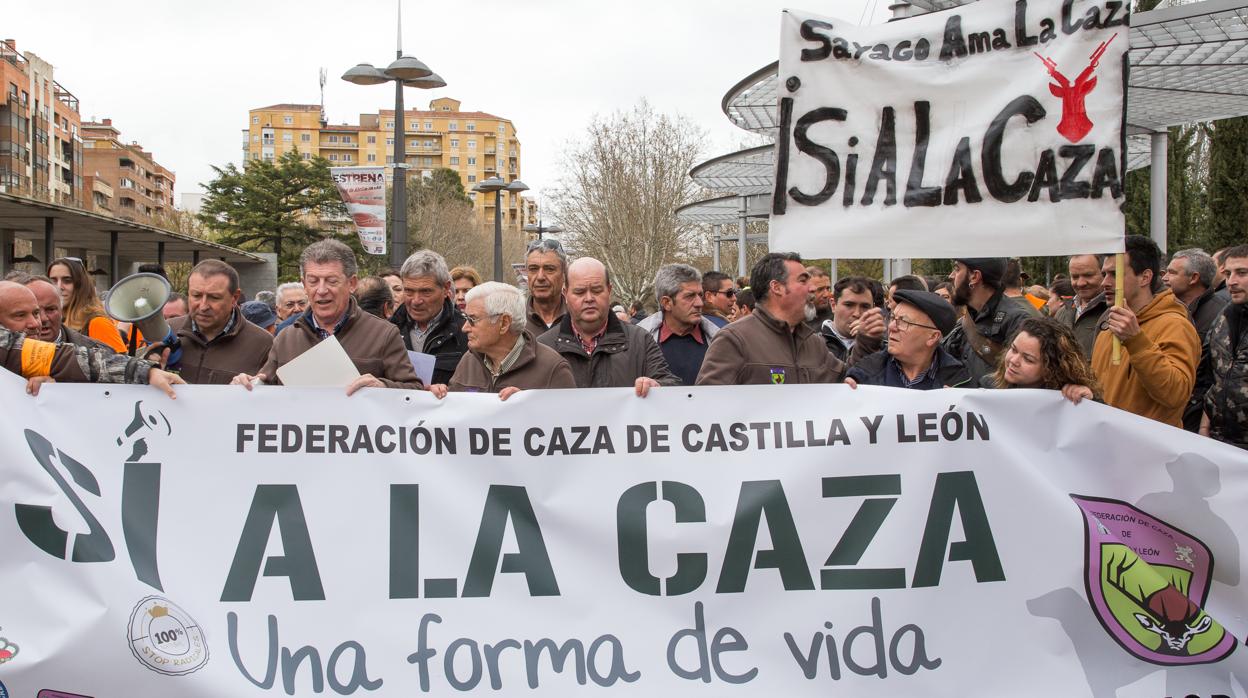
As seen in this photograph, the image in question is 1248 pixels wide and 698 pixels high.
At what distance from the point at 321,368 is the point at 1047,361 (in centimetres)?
267

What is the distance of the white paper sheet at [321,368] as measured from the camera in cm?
394

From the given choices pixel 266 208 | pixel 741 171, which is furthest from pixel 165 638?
pixel 266 208

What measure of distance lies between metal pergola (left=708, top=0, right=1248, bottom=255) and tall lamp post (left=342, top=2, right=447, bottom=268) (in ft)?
13.8

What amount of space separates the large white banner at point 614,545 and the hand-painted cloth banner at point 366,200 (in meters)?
10.1

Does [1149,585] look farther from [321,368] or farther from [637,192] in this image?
[637,192]

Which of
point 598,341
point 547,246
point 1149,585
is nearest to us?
point 1149,585

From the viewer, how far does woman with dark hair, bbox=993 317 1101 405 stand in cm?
393

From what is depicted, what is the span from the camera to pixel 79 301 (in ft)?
20.5

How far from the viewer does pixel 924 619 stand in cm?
357

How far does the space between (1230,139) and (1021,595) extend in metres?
22.8

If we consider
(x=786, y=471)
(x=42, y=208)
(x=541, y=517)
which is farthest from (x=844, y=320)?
(x=42, y=208)

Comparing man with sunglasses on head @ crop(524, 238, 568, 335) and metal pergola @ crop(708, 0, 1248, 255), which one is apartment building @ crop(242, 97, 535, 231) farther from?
man with sunglasses on head @ crop(524, 238, 568, 335)

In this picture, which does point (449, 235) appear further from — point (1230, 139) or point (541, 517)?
point (541, 517)

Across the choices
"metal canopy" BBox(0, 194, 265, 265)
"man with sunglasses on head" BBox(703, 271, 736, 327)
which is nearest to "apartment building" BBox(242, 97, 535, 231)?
"metal canopy" BBox(0, 194, 265, 265)
